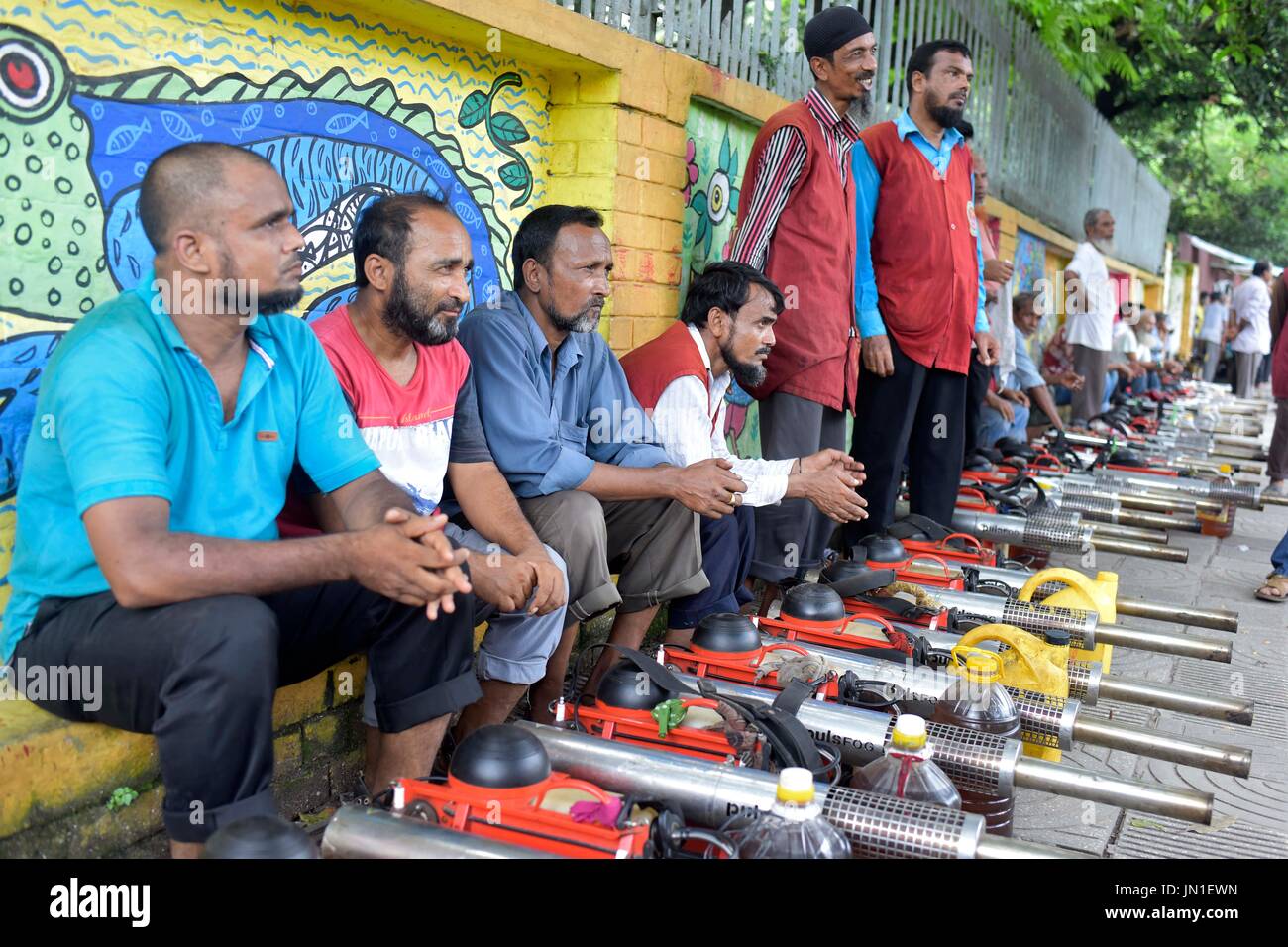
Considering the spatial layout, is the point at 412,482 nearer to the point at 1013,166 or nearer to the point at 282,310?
the point at 282,310

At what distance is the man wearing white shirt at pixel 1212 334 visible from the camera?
888 inches

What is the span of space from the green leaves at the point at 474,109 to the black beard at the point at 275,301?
1.67 meters

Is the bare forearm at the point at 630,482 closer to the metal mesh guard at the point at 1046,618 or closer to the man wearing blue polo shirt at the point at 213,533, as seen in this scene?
the man wearing blue polo shirt at the point at 213,533

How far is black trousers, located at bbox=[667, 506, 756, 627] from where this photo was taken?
11.4 feet

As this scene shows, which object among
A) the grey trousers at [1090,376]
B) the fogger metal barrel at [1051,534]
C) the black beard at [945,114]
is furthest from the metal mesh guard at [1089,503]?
the grey trousers at [1090,376]

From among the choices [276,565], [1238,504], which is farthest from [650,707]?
[1238,504]

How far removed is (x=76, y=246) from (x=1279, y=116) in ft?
54.5

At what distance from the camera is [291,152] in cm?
311

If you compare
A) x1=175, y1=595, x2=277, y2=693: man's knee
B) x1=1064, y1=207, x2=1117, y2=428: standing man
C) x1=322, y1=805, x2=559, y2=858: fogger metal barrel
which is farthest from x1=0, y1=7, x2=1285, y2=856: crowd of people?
x1=1064, y1=207, x2=1117, y2=428: standing man

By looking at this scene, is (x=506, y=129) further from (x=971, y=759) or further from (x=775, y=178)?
(x=971, y=759)

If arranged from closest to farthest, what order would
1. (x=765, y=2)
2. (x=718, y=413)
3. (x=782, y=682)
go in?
(x=782, y=682) < (x=718, y=413) < (x=765, y=2)

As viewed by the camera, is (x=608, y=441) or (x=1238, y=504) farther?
(x=1238, y=504)

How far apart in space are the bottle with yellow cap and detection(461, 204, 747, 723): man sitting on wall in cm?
82

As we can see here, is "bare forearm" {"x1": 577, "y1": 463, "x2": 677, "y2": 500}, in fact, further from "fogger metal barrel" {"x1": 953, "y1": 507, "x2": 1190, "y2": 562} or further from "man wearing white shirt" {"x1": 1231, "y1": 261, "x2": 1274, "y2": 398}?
"man wearing white shirt" {"x1": 1231, "y1": 261, "x2": 1274, "y2": 398}
